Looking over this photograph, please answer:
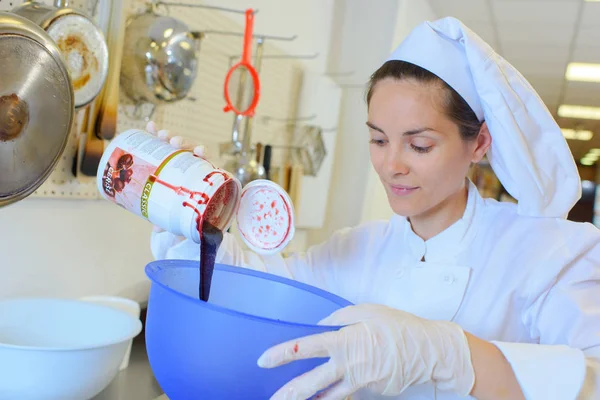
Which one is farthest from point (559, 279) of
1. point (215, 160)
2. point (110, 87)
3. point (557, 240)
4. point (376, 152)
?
point (215, 160)

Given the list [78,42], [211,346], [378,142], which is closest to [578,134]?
[378,142]

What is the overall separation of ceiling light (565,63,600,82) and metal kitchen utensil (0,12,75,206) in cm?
419

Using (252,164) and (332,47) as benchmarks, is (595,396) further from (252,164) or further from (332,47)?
(332,47)

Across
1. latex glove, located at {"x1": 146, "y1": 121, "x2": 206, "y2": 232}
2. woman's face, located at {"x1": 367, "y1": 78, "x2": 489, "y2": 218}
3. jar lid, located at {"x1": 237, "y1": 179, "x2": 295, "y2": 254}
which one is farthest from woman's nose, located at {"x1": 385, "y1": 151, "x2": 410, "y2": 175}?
latex glove, located at {"x1": 146, "y1": 121, "x2": 206, "y2": 232}

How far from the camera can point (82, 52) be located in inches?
44.4

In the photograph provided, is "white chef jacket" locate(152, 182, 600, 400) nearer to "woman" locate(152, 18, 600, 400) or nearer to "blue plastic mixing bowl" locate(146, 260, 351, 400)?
"woman" locate(152, 18, 600, 400)

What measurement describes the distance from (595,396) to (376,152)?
55 cm

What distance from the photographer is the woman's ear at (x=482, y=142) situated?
1.15 m

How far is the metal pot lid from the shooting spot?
1076 millimetres

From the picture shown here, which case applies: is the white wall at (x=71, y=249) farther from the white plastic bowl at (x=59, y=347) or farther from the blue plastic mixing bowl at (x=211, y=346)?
the blue plastic mixing bowl at (x=211, y=346)

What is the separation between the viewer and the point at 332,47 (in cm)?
290

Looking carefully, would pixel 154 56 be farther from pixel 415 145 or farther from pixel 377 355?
pixel 377 355

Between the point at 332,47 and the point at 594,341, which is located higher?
the point at 332,47

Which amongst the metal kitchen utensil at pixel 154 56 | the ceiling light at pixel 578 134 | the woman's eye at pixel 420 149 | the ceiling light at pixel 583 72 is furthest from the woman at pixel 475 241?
the ceiling light at pixel 578 134
